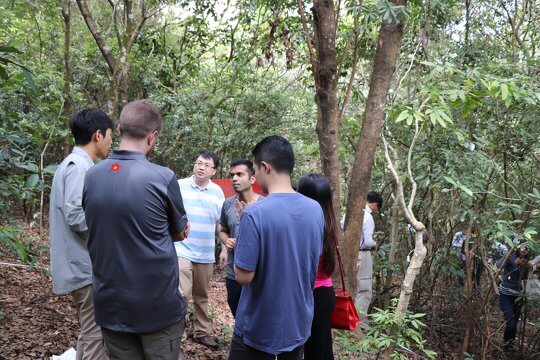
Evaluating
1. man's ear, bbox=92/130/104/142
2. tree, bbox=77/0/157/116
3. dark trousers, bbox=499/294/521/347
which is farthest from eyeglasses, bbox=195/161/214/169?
dark trousers, bbox=499/294/521/347

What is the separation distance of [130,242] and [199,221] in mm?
2514

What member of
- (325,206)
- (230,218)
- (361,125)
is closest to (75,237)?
(230,218)

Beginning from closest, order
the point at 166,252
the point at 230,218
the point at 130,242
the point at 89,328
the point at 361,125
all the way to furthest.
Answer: the point at 130,242 → the point at 166,252 → the point at 89,328 → the point at 230,218 → the point at 361,125

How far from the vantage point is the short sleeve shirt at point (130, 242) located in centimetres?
238

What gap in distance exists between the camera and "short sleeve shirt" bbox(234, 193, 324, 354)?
8.20 ft

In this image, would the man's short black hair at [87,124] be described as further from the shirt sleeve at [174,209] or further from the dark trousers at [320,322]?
the dark trousers at [320,322]

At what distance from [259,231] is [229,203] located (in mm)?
2034

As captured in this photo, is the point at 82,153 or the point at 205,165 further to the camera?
the point at 205,165

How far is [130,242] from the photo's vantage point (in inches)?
94.0

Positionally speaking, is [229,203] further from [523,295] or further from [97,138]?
[523,295]

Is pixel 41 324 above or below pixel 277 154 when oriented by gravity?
below

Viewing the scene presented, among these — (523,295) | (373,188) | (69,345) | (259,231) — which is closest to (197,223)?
(69,345)

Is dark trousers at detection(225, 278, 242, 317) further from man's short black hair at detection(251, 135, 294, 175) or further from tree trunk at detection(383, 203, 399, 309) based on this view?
tree trunk at detection(383, 203, 399, 309)

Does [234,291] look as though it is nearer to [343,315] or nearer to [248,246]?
[343,315]
